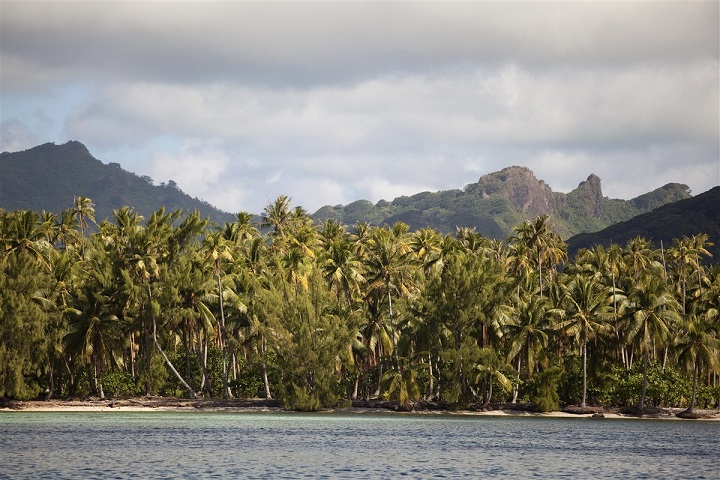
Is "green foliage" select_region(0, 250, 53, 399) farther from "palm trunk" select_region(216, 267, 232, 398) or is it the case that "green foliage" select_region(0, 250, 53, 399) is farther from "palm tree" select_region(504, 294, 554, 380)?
"palm tree" select_region(504, 294, 554, 380)

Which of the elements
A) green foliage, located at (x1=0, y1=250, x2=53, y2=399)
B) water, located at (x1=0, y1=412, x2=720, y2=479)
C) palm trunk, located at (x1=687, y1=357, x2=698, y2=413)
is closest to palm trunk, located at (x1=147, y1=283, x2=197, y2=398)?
water, located at (x1=0, y1=412, x2=720, y2=479)

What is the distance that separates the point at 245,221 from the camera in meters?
115

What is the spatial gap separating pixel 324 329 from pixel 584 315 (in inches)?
971

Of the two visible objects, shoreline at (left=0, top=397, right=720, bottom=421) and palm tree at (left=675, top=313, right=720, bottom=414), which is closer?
palm tree at (left=675, top=313, right=720, bottom=414)

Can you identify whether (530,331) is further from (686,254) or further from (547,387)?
(686,254)

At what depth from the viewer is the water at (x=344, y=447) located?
140ft

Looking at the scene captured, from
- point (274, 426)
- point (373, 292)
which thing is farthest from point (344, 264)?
point (274, 426)

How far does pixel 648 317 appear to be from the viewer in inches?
3322

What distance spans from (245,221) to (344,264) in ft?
74.9

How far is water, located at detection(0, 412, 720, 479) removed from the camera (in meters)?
42.7

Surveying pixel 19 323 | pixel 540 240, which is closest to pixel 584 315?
pixel 540 240

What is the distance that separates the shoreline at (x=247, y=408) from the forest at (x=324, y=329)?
1.45 metres

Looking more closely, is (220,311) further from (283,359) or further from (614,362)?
(614,362)

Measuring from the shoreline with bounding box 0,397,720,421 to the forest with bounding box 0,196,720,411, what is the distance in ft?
4.77
